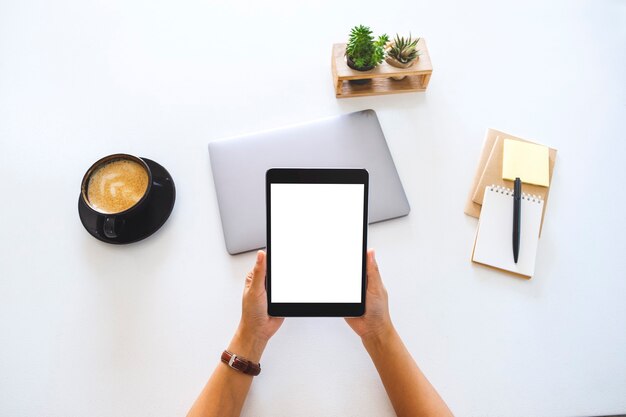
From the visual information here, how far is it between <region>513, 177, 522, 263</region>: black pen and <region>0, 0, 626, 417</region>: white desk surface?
0.07 metres

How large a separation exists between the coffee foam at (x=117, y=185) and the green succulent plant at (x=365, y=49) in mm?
497

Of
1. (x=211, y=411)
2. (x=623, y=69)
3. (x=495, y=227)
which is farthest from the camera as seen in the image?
(x=623, y=69)

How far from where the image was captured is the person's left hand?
679 mm

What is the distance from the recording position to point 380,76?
809mm

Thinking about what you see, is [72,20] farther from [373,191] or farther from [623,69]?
[623,69]

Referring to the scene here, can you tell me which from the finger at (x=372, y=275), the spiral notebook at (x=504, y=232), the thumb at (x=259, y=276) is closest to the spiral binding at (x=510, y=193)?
the spiral notebook at (x=504, y=232)

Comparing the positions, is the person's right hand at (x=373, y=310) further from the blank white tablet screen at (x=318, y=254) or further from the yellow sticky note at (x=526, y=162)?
the yellow sticky note at (x=526, y=162)

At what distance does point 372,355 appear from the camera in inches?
27.3

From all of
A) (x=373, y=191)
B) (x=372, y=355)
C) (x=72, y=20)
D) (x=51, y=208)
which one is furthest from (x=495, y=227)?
(x=72, y=20)

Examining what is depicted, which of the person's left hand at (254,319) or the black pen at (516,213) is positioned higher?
the black pen at (516,213)

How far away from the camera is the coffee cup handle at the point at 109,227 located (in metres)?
0.69

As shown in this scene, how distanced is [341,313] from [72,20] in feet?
3.17

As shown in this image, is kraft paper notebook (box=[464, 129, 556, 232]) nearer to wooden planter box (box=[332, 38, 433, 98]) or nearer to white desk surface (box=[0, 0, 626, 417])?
white desk surface (box=[0, 0, 626, 417])

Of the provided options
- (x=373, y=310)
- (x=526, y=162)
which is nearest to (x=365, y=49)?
(x=526, y=162)
